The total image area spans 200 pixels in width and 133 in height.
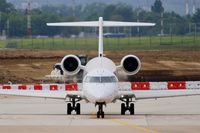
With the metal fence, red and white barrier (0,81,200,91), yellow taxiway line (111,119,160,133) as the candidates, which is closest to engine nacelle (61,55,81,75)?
red and white barrier (0,81,200,91)

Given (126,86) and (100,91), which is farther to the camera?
(126,86)

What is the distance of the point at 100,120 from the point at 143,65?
129 feet

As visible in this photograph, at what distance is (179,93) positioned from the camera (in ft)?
125

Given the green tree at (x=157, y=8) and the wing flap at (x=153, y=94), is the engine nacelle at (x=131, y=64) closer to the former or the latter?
the wing flap at (x=153, y=94)

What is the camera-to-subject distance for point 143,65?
242 ft

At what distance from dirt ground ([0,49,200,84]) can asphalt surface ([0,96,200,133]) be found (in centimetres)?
1135

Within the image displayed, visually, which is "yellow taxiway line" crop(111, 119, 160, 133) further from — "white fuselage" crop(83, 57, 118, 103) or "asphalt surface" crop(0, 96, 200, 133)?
"white fuselage" crop(83, 57, 118, 103)

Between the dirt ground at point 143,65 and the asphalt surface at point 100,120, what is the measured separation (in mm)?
11348

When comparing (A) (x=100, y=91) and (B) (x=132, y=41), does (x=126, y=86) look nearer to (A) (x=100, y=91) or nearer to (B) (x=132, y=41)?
(A) (x=100, y=91)

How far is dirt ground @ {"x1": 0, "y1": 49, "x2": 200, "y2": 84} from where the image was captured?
62625 millimetres

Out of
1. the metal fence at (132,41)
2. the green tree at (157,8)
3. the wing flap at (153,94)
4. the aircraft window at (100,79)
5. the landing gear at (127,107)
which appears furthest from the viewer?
the green tree at (157,8)

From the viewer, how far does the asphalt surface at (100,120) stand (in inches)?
1212

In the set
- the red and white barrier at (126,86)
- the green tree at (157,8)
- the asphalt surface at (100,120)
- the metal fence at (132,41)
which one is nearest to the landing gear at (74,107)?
the asphalt surface at (100,120)

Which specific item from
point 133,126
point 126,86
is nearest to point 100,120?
point 133,126
